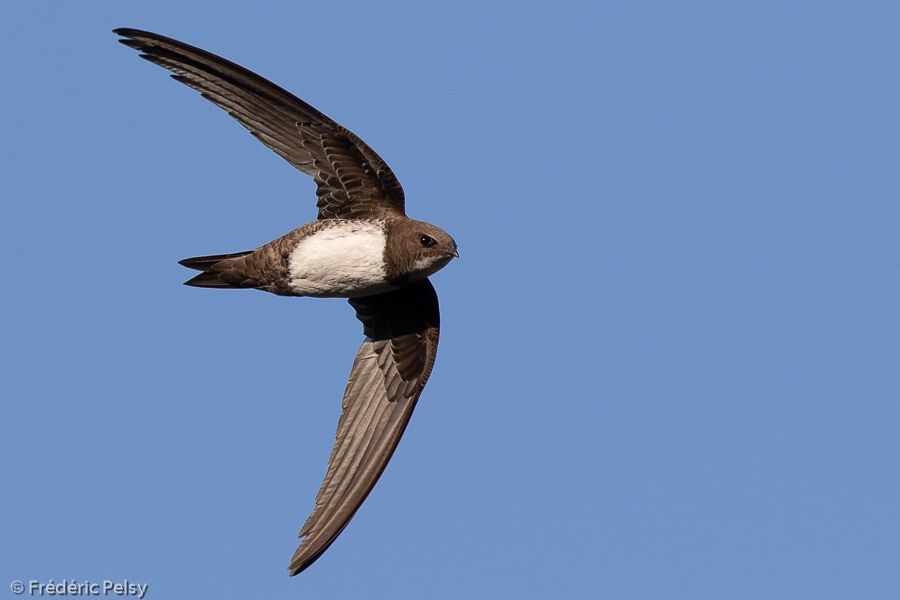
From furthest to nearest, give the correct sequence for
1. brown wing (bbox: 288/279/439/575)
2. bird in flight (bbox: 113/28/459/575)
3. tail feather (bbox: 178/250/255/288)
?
brown wing (bbox: 288/279/439/575) < tail feather (bbox: 178/250/255/288) < bird in flight (bbox: 113/28/459/575)

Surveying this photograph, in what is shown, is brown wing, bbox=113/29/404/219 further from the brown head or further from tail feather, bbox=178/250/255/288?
tail feather, bbox=178/250/255/288

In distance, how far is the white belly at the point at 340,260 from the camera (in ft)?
36.1

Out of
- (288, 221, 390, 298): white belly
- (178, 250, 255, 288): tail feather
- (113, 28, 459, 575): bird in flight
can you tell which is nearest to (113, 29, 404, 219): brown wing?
(113, 28, 459, 575): bird in flight

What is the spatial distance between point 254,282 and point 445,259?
158 centimetres

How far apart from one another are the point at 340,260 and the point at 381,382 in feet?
4.18

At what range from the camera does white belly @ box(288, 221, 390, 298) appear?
11.0 meters

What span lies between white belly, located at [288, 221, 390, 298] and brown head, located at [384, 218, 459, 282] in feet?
0.31

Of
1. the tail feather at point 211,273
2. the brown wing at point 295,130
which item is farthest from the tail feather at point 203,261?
the brown wing at point 295,130

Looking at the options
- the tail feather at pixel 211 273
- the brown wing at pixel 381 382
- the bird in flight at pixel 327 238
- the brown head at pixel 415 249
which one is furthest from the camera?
the brown wing at pixel 381 382

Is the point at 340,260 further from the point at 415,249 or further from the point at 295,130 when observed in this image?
the point at 295,130

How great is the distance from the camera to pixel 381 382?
38.5ft

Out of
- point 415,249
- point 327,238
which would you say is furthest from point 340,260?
point 415,249

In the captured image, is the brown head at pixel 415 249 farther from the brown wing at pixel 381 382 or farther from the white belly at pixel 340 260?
the brown wing at pixel 381 382

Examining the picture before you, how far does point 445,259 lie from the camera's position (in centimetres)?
1085
